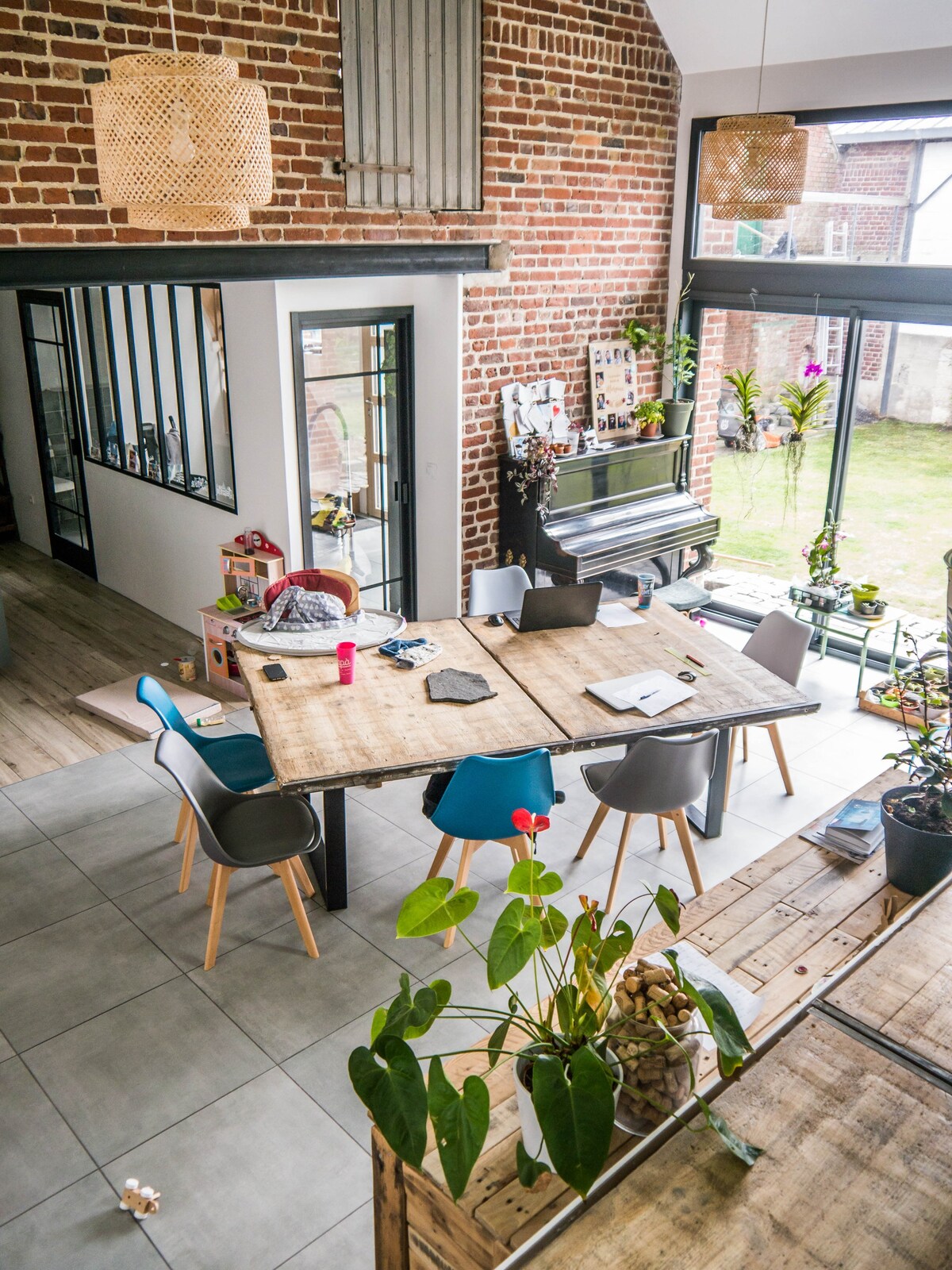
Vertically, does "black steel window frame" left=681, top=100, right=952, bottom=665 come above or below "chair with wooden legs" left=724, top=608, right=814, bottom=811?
above

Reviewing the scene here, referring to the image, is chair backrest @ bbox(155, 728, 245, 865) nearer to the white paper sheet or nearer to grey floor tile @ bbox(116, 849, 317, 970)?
grey floor tile @ bbox(116, 849, 317, 970)

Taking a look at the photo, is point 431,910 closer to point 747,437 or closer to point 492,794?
point 492,794

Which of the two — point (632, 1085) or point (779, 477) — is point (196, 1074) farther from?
point (779, 477)

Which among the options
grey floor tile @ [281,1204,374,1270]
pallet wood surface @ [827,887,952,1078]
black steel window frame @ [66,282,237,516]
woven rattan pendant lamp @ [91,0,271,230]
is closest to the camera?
pallet wood surface @ [827,887,952,1078]

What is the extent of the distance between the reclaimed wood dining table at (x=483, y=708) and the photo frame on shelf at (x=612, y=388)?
2.21m

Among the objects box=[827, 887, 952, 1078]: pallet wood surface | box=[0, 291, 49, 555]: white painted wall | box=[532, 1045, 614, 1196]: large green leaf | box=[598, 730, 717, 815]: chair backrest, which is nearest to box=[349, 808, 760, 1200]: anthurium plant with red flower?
box=[532, 1045, 614, 1196]: large green leaf

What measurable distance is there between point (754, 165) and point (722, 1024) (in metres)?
4.54

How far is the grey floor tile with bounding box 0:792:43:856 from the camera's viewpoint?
15.4ft

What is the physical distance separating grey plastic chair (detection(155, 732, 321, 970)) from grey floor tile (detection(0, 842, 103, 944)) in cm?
61

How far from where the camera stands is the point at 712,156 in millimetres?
5227

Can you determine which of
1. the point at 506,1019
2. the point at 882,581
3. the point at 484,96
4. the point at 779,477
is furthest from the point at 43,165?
the point at 882,581

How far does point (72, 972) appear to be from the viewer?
3887 mm

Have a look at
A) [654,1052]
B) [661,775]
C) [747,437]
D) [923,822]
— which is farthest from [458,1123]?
[747,437]

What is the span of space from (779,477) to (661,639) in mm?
2507
